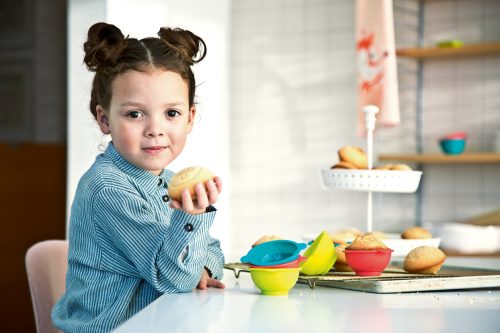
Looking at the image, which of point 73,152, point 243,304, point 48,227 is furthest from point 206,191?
point 48,227

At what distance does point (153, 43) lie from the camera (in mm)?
A: 1461

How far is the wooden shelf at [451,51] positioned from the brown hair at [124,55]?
97.2 inches

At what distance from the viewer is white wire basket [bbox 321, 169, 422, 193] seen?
5.17ft

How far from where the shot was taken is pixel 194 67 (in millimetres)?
3930

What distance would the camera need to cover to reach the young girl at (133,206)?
1234 mm

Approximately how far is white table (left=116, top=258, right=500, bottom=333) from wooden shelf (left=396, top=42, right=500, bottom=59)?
2626 millimetres

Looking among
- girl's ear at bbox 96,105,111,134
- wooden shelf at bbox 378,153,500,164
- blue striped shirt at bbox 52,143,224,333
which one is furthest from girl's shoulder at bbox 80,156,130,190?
wooden shelf at bbox 378,153,500,164

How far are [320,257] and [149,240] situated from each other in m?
0.29

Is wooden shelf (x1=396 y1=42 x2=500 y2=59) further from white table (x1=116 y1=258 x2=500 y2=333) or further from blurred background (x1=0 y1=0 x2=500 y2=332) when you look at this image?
white table (x1=116 y1=258 x2=500 y2=333)

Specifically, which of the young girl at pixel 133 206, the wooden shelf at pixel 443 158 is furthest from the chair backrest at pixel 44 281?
the wooden shelf at pixel 443 158

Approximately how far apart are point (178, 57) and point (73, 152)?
7.54ft

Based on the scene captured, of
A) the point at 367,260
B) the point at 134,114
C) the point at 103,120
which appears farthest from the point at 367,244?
the point at 103,120

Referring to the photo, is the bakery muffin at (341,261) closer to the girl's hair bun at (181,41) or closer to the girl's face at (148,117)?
the girl's face at (148,117)

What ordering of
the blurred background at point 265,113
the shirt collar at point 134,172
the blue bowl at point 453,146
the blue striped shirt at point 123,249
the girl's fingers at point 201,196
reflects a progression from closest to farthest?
the girl's fingers at point 201,196 → the blue striped shirt at point 123,249 → the shirt collar at point 134,172 → the blue bowl at point 453,146 → the blurred background at point 265,113
